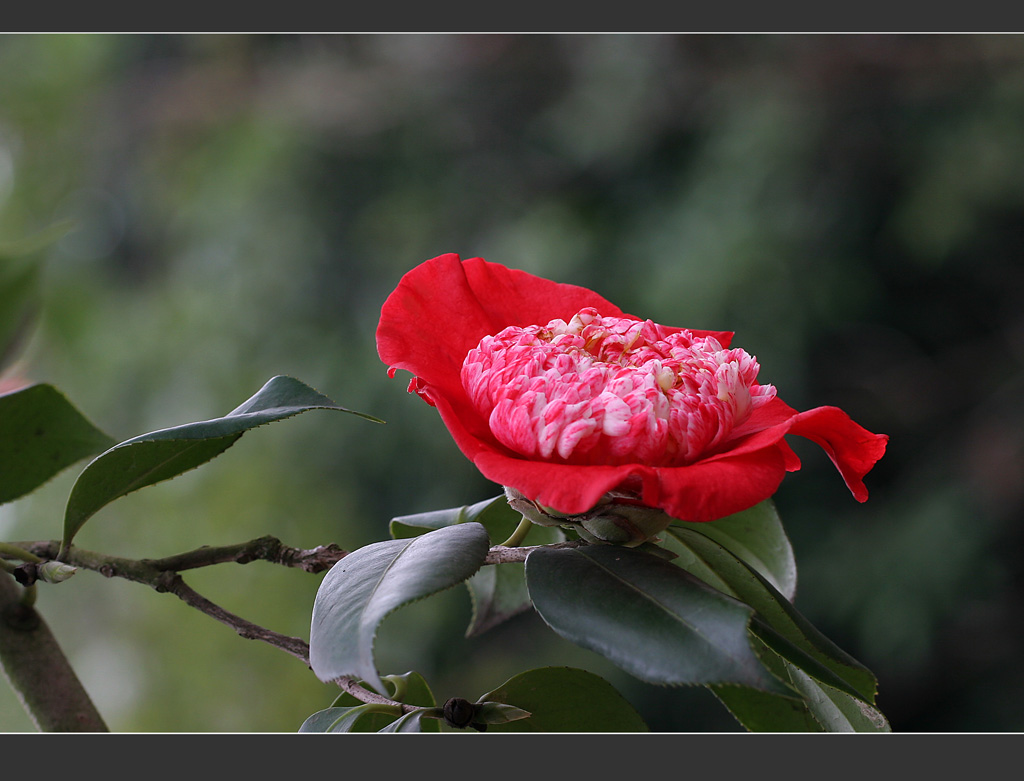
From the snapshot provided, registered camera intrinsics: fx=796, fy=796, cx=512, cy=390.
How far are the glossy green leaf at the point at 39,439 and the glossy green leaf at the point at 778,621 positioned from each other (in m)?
0.32

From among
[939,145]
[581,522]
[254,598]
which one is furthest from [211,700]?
[939,145]

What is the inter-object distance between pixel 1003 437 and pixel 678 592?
149 centimetres

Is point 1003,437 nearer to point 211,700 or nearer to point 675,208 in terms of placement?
point 675,208

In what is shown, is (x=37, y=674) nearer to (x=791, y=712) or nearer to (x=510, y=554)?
(x=510, y=554)

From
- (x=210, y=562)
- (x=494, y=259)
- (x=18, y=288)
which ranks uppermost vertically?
(x=18, y=288)

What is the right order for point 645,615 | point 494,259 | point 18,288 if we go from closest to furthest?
point 645,615
point 18,288
point 494,259

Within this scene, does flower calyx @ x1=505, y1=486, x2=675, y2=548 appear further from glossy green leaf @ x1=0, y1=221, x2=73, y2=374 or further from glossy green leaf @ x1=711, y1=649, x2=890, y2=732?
glossy green leaf @ x1=0, y1=221, x2=73, y2=374

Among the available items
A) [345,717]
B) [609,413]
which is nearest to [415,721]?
[345,717]

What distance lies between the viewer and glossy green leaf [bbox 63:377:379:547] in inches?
13.1

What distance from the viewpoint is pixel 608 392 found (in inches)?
12.1

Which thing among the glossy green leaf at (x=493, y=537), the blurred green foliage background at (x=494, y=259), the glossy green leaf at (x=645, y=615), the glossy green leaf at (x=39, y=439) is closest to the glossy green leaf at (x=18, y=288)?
the glossy green leaf at (x=39, y=439)

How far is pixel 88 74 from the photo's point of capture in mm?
2180

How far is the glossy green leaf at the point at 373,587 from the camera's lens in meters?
0.26

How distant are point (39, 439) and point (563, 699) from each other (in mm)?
306
